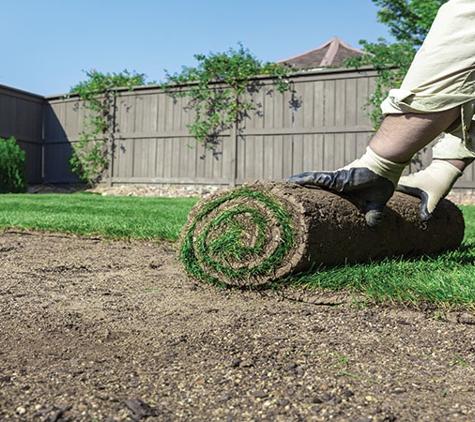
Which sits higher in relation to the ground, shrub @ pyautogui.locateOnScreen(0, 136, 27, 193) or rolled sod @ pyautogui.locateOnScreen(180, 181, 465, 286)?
shrub @ pyautogui.locateOnScreen(0, 136, 27, 193)

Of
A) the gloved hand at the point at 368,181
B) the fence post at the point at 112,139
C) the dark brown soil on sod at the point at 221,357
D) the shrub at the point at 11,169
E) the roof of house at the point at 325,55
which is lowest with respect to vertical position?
the dark brown soil on sod at the point at 221,357

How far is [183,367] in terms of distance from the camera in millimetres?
1256

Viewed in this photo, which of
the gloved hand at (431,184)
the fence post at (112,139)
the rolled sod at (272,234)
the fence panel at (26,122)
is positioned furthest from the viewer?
the fence panel at (26,122)

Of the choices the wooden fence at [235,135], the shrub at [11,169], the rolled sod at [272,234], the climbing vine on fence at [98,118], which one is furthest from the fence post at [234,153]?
the rolled sod at [272,234]

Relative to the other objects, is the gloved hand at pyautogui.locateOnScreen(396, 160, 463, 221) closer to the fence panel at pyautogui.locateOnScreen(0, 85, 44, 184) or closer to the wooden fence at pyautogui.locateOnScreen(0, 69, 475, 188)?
the wooden fence at pyautogui.locateOnScreen(0, 69, 475, 188)

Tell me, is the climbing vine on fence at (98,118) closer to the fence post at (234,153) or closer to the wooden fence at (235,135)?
the wooden fence at (235,135)

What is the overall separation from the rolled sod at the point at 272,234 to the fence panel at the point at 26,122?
35.8ft

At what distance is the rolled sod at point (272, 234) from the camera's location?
2.05 meters

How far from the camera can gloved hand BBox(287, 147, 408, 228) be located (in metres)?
2.07

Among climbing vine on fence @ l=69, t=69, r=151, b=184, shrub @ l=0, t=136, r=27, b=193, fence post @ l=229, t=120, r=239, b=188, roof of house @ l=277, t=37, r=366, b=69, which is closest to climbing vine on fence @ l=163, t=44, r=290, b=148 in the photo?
fence post @ l=229, t=120, r=239, b=188

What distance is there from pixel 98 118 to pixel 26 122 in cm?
201

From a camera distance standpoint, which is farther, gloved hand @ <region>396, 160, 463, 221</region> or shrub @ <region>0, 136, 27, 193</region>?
shrub @ <region>0, 136, 27, 193</region>

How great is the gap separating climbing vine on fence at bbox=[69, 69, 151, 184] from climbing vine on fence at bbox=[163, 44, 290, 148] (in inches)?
55.0

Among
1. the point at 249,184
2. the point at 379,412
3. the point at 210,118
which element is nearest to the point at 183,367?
the point at 379,412
